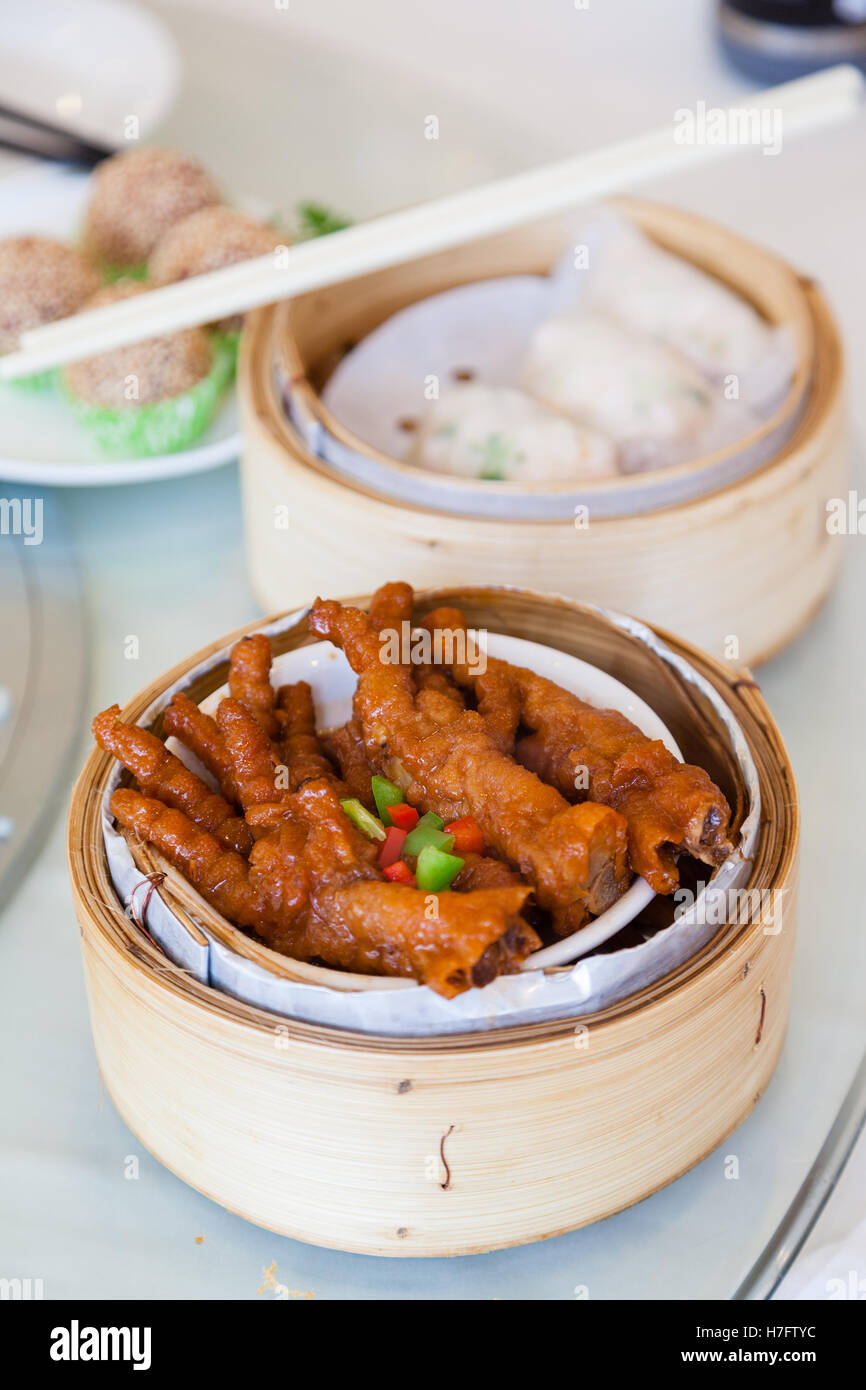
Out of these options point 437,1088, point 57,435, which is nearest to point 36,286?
point 57,435

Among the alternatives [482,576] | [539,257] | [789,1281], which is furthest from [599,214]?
[789,1281]

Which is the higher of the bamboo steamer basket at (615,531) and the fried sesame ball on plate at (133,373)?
the fried sesame ball on plate at (133,373)

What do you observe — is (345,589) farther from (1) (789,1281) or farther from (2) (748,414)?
(1) (789,1281)

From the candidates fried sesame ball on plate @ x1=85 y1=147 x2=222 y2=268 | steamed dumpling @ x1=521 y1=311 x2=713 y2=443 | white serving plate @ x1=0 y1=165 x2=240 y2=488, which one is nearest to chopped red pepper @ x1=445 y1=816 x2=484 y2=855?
steamed dumpling @ x1=521 y1=311 x2=713 y2=443

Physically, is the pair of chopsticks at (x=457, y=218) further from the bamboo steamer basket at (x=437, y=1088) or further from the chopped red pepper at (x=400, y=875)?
the chopped red pepper at (x=400, y=875)

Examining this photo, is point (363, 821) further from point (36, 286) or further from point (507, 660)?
point (36, 286)

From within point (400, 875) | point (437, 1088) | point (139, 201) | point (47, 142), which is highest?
point (47, 142)

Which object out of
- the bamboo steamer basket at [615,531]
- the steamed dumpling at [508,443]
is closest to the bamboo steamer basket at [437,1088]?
the bamboo steamer basket at [615,531]
